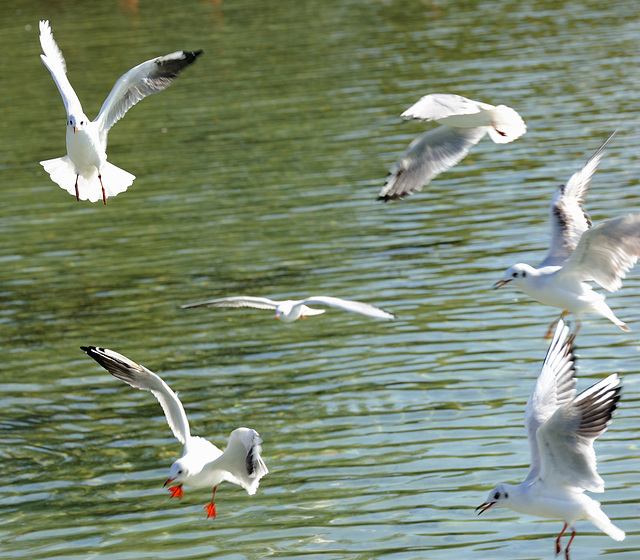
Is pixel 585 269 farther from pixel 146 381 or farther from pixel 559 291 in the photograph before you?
pixel 146 381

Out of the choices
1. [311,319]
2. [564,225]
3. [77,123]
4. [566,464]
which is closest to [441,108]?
[564,225]

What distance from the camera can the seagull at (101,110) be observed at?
9484 mm

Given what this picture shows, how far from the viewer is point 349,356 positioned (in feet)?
41.2

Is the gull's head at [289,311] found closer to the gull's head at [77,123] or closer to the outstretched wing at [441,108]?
the outstretched wing at [441,108]

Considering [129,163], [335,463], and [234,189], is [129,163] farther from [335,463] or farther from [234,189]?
[335,463]

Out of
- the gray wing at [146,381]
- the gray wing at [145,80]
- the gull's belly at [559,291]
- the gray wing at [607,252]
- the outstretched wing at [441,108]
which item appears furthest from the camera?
the gray wing at [145,80]

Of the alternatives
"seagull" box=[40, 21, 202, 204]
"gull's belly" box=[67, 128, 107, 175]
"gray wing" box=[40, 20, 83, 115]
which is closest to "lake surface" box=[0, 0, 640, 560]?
"seagull" box=[40, 21, 202, 204]

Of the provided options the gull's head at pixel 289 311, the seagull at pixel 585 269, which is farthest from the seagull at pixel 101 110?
the seagull at pixel 585 269

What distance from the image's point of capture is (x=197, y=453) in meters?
8.25

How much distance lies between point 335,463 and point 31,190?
12.4 meters

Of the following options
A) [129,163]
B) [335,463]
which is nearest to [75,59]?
[129,163]

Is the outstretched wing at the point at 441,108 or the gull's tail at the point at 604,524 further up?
the outstretched wing at the point at 441,108

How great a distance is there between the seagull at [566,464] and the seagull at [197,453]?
161cm

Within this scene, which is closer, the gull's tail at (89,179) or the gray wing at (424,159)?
the gull's tail at (89,179)
